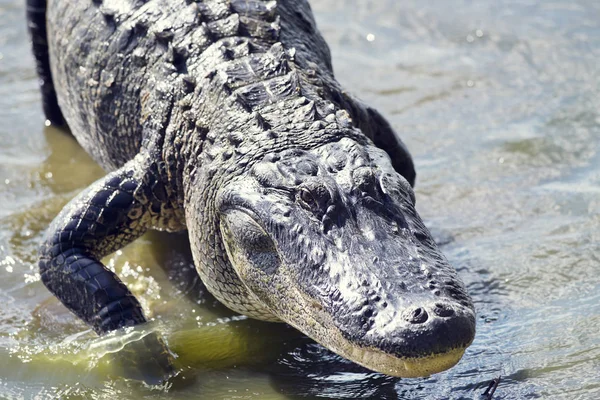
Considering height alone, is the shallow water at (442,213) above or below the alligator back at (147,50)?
below

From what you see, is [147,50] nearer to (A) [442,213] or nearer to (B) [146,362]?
(B) [146,362]

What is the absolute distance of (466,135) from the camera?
22.1 ft

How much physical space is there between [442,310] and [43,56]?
16.7 ft

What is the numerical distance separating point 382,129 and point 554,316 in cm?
168

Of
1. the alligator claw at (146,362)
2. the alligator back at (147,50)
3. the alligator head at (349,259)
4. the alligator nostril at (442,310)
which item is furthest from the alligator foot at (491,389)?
the alligator back at (147,50)

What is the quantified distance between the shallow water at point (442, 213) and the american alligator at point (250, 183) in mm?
332

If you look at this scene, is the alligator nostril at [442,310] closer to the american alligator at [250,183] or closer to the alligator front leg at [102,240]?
the american alligator at [250,183]

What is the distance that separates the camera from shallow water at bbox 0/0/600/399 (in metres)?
4.05

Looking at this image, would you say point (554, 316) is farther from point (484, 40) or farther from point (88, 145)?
point (484, 40)

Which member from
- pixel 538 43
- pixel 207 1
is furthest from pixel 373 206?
pixel 538 43

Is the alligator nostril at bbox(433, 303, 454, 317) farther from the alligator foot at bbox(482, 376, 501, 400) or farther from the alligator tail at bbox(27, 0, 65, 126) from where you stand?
the alligator tail at bbox(27, 0, 65, 126)

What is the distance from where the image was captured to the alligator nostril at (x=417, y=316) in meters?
3.05

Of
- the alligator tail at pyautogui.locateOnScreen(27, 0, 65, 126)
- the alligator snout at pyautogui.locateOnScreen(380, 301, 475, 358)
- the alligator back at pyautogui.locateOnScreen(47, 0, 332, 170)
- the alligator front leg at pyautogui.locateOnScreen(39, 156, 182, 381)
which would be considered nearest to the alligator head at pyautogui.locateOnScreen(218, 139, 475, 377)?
the alligator snout at pyautogui.locateOnScreen(380, 301, 475, 358)

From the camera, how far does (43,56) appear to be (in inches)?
280
